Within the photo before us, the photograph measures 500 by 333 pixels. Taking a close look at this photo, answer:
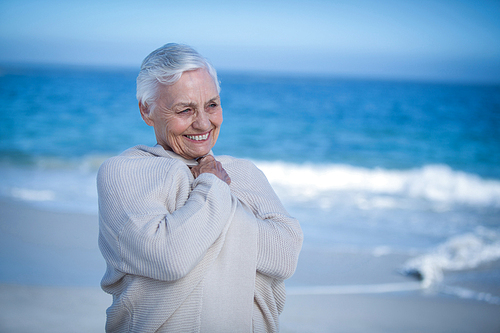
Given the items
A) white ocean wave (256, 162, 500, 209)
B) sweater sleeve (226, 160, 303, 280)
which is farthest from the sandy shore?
white ocean wave (256, 162, 500, 209)

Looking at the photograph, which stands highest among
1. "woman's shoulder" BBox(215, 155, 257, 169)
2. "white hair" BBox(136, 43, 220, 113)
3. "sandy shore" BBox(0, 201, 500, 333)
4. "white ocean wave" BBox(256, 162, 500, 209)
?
"white ocean wave" BBox(256, 162, 500, 209)

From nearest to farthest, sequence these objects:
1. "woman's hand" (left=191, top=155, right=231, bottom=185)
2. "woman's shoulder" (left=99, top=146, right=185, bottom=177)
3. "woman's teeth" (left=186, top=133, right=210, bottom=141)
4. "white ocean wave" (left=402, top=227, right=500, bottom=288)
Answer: "woman's shoulder" (left=99, top=146, right=185, bottom=177), "woman's hand" (left=191, top=155, right=231, bottom=185), "woman's teeth" (left=186, top=133, right=210, bottom=141), "white ocean wave" (left=402, top=227, right=500, bottom=288)

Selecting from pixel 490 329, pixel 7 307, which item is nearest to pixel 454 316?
pixel 490 329

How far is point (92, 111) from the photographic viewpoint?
16.7m

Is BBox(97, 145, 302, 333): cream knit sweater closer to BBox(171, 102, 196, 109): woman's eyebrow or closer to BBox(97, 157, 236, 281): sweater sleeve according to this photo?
BBox(97, 157, 236, 281): sweater sleeve

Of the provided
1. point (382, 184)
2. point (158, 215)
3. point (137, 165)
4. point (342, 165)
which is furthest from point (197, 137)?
point (342, 165)

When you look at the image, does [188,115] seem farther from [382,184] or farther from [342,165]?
[342,165]

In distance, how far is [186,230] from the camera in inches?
46.9

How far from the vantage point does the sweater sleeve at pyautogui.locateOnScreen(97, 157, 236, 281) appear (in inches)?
46.5

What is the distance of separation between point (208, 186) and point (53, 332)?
2342 mm

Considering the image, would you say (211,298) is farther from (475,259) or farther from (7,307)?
(475,259)

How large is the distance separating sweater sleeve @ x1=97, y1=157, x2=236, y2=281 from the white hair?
28 centimetres

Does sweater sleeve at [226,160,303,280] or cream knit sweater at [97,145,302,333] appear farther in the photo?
sweater sleeve at [226,160,303,280]

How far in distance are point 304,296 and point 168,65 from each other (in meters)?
2.79
